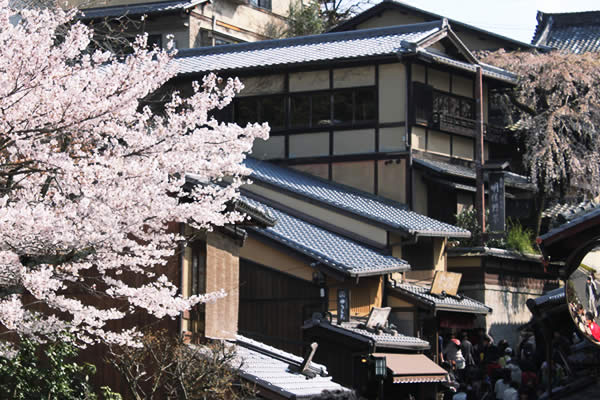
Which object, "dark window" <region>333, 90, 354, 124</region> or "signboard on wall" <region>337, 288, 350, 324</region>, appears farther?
"dark window" <region>333, 90, 354, 124</region>

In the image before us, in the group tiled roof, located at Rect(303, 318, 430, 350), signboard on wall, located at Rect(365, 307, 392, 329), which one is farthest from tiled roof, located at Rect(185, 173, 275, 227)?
signboard on wall, located at Rect(365, 307, 392, 329)

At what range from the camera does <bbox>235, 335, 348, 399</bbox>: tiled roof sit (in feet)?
54.8

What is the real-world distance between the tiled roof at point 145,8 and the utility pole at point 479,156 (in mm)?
10964

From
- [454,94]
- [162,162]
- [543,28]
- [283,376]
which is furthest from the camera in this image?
[543,28]

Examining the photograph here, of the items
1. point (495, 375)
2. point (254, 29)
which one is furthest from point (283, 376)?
point (254, 29)

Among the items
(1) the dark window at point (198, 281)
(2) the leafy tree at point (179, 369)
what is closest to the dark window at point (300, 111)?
(1) the dark window at point (198, 281)

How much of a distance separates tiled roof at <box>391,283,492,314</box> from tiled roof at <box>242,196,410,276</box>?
0.96 meters

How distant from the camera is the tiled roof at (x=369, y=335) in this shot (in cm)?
2194

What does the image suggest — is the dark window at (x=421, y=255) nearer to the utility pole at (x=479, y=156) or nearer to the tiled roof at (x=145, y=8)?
the utility pole at (x=479, y=156)

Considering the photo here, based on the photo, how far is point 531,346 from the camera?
2330cm

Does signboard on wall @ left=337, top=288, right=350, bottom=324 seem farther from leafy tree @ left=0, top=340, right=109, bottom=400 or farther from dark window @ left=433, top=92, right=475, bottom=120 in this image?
leafy tree @ left=0, top=340, right=109, bottom=400

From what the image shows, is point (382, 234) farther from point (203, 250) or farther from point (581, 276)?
point (581, 276)

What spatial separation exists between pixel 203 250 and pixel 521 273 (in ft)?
49.9

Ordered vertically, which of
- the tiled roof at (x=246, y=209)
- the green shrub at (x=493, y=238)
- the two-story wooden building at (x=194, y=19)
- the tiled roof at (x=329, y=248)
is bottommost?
the green shrub at (x=493, y=238)
